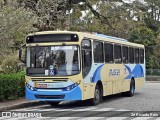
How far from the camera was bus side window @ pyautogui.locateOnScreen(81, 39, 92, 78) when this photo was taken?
16219 mm

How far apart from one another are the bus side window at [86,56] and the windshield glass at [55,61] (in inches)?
15.8

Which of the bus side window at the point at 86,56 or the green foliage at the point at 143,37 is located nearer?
the bus side window at the point at 86,56

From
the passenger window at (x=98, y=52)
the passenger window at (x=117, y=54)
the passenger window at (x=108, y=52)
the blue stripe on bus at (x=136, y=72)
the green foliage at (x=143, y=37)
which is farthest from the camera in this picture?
the green foliage at (x=143, y=37)

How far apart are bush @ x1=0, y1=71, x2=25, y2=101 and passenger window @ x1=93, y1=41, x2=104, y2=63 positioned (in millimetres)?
3968

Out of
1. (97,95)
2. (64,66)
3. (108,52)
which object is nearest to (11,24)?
(64,66)

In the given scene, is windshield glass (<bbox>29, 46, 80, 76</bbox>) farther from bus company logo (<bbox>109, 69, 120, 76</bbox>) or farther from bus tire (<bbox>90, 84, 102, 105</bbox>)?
bus company logo (<bbox>109, 69, 120, 76</bbox>)

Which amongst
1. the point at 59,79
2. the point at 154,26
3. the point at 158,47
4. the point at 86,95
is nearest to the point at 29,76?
the point at 59,79

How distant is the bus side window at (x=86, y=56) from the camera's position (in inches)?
639

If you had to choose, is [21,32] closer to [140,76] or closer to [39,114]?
[39,114]

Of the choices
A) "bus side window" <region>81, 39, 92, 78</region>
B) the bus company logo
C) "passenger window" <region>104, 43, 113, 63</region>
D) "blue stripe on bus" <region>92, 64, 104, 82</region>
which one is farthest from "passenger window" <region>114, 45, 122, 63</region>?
"bus side window" <region>81, 39, 92, 78</region>

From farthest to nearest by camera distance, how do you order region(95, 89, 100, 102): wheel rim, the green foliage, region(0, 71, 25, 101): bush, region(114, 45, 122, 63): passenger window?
1. the green foliage
2. region(114, 45, 122, 63): passenger window
3. region(0, 71, 25, 101): bush
4. region(95, 89, 100, 102): wheel rim

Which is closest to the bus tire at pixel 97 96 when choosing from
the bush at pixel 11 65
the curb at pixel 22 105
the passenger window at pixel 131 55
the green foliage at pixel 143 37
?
the curb at pixel 22 105

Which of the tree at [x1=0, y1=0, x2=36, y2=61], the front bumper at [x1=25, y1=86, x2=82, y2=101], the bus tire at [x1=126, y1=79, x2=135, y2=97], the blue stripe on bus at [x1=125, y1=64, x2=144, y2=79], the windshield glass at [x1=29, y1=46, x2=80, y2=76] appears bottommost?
the bus tire at [x1=126, y1=79, x2=135, y2=97]

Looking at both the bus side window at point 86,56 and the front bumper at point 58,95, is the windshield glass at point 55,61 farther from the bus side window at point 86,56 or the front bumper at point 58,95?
the front bumper at point 58,95
